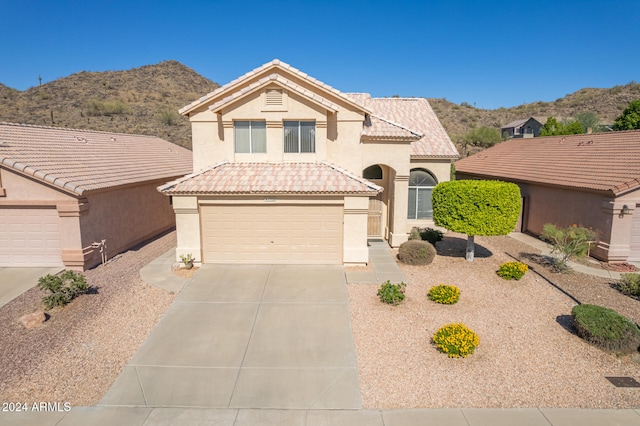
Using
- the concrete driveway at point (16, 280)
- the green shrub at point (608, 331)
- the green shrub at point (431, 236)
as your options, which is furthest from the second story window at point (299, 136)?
the green shrub at point (608, 331)

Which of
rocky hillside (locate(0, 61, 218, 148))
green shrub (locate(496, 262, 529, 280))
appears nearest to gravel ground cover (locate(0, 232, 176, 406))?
green shrub (locate(496, 262, 529, 280))

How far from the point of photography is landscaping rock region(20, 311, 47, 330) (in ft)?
30.7

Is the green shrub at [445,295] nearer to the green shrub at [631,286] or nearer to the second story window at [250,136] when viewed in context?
the green shrub at [631,286]

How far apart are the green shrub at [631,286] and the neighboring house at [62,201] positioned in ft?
59.4

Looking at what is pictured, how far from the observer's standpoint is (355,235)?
44.9 ft

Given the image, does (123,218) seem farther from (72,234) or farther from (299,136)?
(299,136)

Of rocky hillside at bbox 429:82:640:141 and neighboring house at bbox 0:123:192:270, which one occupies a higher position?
rocky hillside at bbox 429:82:640:141

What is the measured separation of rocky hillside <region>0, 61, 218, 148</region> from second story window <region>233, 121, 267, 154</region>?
29.6 meters

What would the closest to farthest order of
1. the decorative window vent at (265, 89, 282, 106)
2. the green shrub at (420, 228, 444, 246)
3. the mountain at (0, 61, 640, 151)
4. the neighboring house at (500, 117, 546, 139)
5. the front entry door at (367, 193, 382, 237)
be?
the decorative window vent at (265, 89, 282, 106)
the green shrub at (420, 228, 444, 246)
the front entry door at (367, 193, 382, 237)
the mountain at (0, 61, 640, 151)
the neighboring house at (500, 117, 546, 139)

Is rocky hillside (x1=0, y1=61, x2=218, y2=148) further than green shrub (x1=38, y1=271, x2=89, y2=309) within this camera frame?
Yes

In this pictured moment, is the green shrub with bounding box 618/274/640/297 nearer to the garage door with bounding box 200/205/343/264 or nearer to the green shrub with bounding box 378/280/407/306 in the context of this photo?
the green shrub with bounding box 378/280/407/306

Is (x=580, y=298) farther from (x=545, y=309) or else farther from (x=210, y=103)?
(x=210, y=103)

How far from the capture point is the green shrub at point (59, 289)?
1026 cm

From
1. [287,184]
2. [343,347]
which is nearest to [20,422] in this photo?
[343,347]
